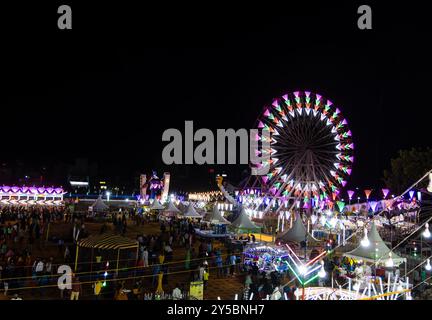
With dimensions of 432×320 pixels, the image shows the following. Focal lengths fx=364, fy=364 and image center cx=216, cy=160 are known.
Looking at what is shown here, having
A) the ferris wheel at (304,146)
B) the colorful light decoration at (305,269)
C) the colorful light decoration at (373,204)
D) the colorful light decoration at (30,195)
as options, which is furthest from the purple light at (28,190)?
the colorful light decoration at (305,269)

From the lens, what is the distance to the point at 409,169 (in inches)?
1407

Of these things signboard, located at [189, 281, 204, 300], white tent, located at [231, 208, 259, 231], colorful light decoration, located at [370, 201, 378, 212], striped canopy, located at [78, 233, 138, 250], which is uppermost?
colorful light decoration, located at [370, 201, 378, 212]

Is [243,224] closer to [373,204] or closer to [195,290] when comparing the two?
[195,290]

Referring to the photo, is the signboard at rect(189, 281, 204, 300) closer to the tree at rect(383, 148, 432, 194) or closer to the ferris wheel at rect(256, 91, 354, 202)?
the ferris wheel at rect(256, 91, 354, 202)

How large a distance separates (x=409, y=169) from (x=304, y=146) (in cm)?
1268

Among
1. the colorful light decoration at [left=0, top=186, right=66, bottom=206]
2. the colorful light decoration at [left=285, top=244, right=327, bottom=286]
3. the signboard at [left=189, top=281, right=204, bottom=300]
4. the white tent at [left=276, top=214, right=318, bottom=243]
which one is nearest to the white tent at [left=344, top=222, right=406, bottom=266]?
the colorful light decoration at [left=285, top=244, right=327, bottom=286]

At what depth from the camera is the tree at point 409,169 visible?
34656 mm

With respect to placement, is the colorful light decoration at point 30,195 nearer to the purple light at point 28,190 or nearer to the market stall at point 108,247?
the purple light at point 28,190

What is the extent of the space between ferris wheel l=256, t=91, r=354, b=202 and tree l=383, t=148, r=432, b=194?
30.7 ft

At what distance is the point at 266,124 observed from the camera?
31.3 m

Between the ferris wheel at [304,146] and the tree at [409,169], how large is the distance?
9360 mm

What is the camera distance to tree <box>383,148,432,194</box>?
34.7 m

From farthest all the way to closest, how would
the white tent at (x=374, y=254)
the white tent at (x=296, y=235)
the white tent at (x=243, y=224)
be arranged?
the white tent at (x=243, y=224)
the white tent at (x=296, y=235)
the white tent at (x=374, y=254)

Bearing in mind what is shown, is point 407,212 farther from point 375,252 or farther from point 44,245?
point 44,245
